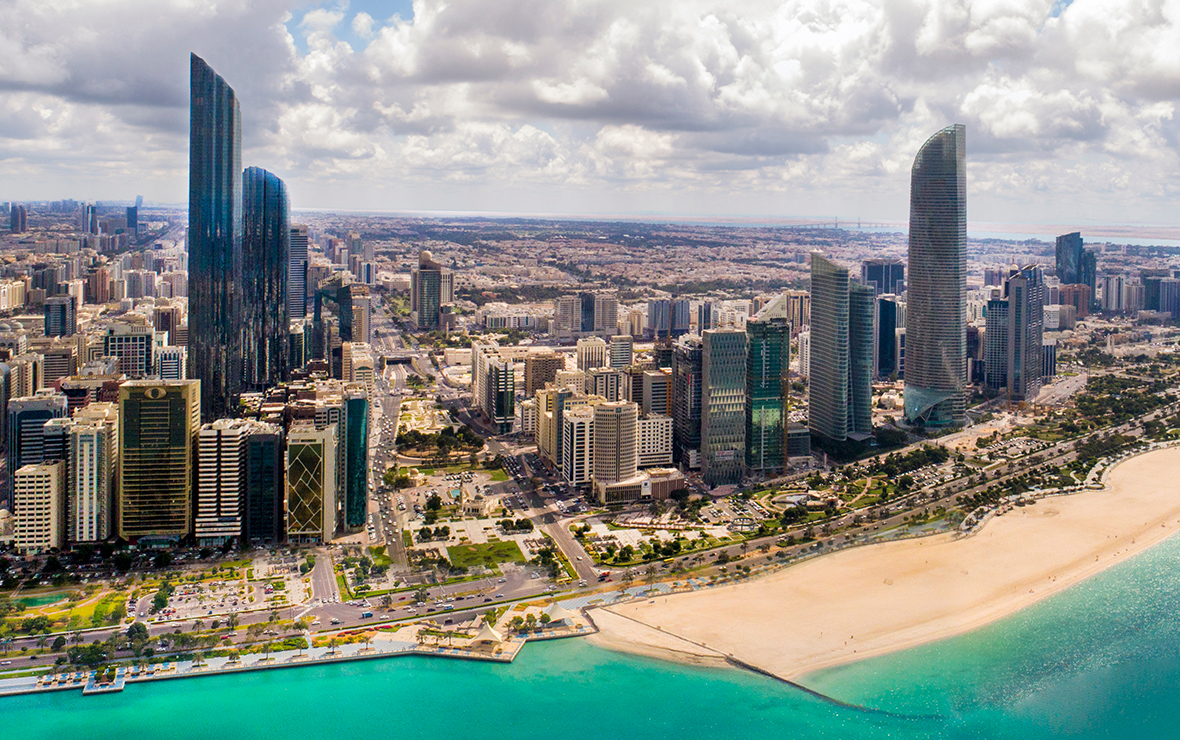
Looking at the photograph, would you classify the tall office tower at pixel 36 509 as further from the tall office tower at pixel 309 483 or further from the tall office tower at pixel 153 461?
the tall office tower at pixel 309 483

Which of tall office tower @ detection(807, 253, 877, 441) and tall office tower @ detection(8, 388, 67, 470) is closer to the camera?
tall office tower @ detection(8, 388, 67, 470)

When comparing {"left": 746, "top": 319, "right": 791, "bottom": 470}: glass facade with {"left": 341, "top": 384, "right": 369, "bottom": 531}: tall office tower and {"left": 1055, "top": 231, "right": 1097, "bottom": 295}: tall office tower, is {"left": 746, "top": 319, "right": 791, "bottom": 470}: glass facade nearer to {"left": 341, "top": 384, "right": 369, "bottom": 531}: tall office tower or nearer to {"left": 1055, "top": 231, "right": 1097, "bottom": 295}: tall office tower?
{"left": 341, "top": 384, "right": 369, "bottom": 531}: tall office tower

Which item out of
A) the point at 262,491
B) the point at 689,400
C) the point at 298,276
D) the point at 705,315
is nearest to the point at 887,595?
the point at 689,400

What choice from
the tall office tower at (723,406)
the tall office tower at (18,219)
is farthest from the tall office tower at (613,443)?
the tall office tower at (18,219)

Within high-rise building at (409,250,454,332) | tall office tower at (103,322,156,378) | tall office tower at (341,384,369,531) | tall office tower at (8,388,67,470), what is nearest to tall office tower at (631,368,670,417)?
tall office tower at (341,384,369,531)

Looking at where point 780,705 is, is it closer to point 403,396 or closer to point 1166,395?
point 403,396

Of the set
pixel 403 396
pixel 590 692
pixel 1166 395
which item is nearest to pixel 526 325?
pixel 403 396

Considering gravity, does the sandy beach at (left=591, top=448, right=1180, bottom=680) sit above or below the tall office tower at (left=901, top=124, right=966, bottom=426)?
below
